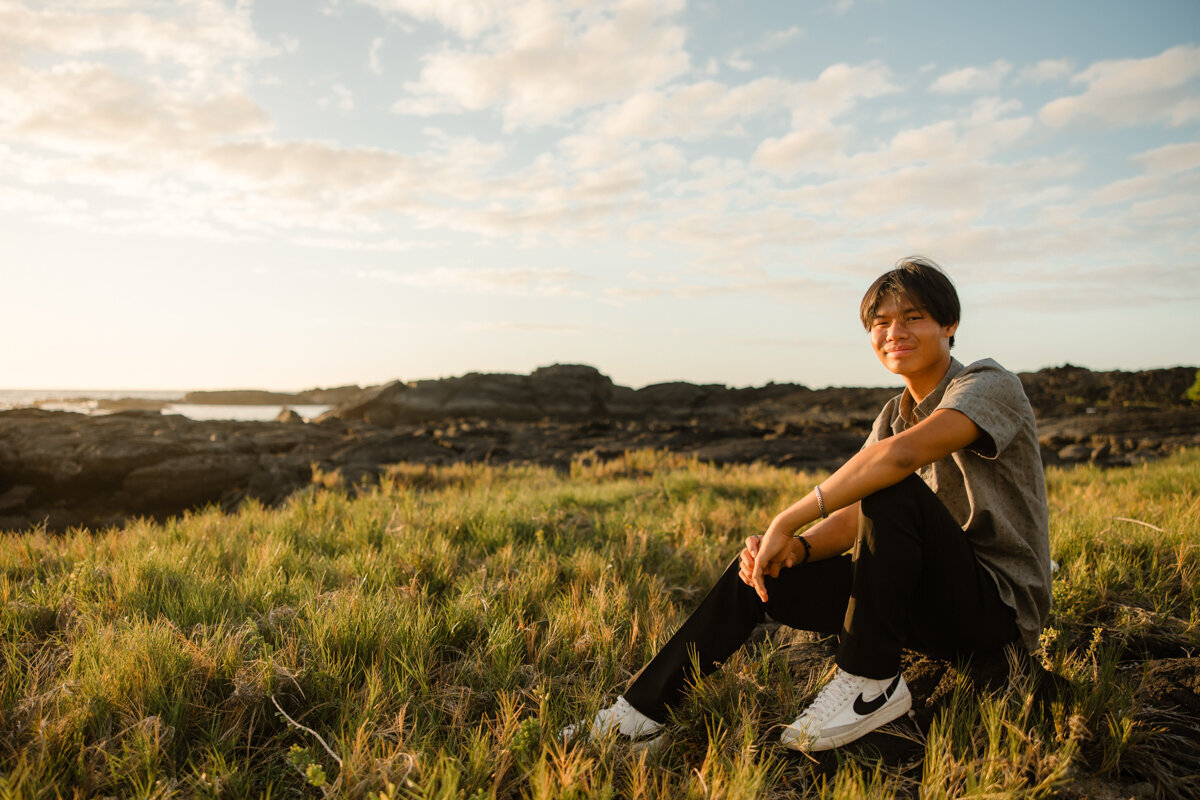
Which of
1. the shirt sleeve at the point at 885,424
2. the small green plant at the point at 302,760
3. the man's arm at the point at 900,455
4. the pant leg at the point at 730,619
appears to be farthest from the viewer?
the shirt sleeve at the point at 885,424

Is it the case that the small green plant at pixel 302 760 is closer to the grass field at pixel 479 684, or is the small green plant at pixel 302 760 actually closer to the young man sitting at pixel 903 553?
the grass field at pixel 479 684

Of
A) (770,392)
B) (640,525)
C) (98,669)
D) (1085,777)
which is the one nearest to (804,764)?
(1085,777)

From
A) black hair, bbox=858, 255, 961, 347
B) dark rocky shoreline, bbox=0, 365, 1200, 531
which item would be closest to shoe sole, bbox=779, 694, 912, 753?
black hair, bbox=858, 255, 961, 347

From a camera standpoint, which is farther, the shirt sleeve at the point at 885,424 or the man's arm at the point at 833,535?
the shirt sleeve at the point at 885,424

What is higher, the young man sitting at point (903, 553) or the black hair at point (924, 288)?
the black hair at point (924, 288)

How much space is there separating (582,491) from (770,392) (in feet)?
169

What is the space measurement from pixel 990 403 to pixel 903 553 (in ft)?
2.03

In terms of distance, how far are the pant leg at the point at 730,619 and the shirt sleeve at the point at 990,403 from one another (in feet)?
2.67

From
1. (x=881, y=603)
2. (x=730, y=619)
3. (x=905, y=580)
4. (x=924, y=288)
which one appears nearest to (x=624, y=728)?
(x=730, y=619)

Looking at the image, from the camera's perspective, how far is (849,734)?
2355 millimetres

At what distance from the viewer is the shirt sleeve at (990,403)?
7.57ft

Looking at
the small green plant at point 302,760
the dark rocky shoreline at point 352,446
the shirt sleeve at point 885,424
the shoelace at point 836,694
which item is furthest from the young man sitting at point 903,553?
the dark rocky shoreline at point 352,446

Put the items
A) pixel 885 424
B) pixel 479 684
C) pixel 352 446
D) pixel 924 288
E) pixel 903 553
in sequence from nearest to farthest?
pixel 903 553
pixel 924 288
pixel 479 684
pixel 885 424
pixel 352 446

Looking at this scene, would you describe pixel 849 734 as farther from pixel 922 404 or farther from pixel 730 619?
pixel 922 404
